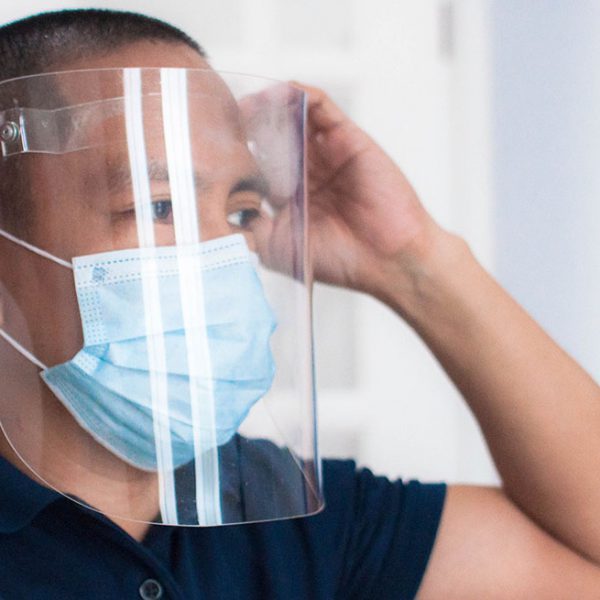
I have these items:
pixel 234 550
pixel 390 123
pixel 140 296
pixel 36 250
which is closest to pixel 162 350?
pixel 140 296

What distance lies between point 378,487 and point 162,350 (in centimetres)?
45

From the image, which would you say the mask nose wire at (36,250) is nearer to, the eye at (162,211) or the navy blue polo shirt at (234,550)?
the eye at (162,211)

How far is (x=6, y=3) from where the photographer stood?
5.92ft

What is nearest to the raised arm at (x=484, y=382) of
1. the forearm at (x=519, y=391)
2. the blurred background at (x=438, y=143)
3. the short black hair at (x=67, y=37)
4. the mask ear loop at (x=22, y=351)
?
the forearm at (x=519, y=391)

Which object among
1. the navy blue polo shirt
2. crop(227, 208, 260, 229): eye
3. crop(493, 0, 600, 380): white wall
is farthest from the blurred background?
crop(227, 208, 260, 229): eye

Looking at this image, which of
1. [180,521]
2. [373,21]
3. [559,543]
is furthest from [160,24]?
[373,21]

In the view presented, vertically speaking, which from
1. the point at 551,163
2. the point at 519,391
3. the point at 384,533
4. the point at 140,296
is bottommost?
the point at 384,533

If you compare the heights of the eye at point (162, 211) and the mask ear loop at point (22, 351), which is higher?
the eye at point (162, 211)

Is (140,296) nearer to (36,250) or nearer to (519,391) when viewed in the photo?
(36,250)

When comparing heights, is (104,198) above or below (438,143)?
above

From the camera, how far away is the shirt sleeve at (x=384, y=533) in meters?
1.15

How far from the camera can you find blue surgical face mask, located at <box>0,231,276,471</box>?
874 mm

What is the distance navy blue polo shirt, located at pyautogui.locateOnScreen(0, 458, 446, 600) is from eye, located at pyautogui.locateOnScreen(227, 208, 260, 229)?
1.08 feet

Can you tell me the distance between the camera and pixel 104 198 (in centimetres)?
88
